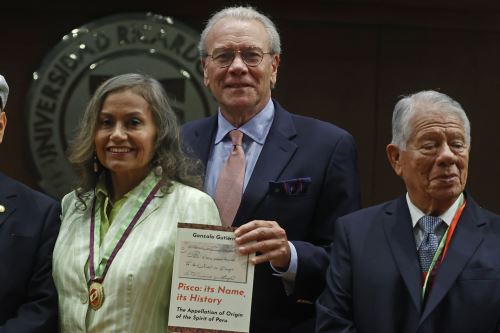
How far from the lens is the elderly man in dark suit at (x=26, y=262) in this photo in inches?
104

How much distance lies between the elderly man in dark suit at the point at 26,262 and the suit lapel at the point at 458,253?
3.41ft

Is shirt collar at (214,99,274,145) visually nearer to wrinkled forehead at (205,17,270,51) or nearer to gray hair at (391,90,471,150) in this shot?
wrinkled forehead at (205,17,270,51)

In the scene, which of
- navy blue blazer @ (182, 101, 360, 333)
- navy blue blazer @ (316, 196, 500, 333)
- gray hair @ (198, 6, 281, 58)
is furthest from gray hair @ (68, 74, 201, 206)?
navy blue blazer @ (316, 196, 500, 333)

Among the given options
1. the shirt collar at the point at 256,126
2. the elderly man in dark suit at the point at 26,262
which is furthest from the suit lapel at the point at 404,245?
the elderly man in dark suit at the point at 26,262

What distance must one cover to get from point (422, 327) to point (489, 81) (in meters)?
2.13

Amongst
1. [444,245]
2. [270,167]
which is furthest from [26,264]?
[444,245]

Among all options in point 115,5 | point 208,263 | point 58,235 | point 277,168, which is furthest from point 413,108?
point 115,5

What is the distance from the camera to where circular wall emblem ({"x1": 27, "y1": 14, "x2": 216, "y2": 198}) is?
4246 millimetres

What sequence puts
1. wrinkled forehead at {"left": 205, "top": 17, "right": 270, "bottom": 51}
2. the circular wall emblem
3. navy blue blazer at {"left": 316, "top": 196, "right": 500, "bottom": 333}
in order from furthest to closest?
the circular wall emblem < wrinkled forehead at {"left": 205, "top": 17, "right": 270, "bottom": 51} < navy blue blazer at {"left": 316, "top": 196, "right": 500, "bottom": 333}

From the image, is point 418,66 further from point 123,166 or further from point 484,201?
point 123,166

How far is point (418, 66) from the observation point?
4.36 meters

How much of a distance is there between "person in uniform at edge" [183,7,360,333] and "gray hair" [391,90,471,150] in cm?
26

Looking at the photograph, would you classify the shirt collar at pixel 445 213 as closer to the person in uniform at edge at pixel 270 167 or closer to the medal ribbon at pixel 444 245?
the medal ribbon at pixel 444 245

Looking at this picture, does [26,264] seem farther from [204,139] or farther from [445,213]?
[445,213]
